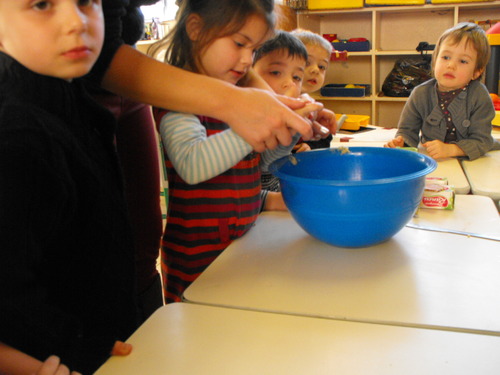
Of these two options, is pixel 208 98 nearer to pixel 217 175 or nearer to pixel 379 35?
pixel 217 175

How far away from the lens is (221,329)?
2.01ft

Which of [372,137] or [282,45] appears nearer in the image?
[282,45]

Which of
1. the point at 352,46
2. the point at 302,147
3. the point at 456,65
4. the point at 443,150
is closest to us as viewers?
the point at 302,147

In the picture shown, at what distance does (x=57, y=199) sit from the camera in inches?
21.7

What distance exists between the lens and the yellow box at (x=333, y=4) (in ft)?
12.3

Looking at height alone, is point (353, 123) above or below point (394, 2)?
below

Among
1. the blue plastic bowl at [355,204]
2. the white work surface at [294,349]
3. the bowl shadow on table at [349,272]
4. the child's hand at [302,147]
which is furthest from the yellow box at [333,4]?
the white work surface at [294,349]

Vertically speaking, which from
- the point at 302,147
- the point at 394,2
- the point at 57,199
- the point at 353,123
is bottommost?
the point at 353,123

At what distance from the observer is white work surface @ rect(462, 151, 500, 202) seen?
3.88ft

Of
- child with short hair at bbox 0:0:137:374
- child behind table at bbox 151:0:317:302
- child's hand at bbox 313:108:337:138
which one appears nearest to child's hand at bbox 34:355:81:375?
child with short hair at bbox 0:0:137:374

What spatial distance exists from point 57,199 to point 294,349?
0.34 metres

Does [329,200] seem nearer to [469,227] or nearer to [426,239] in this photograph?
[426,239]

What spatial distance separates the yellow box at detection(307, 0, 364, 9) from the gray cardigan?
2249 mm

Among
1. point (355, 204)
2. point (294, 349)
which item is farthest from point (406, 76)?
point (294, 349)
